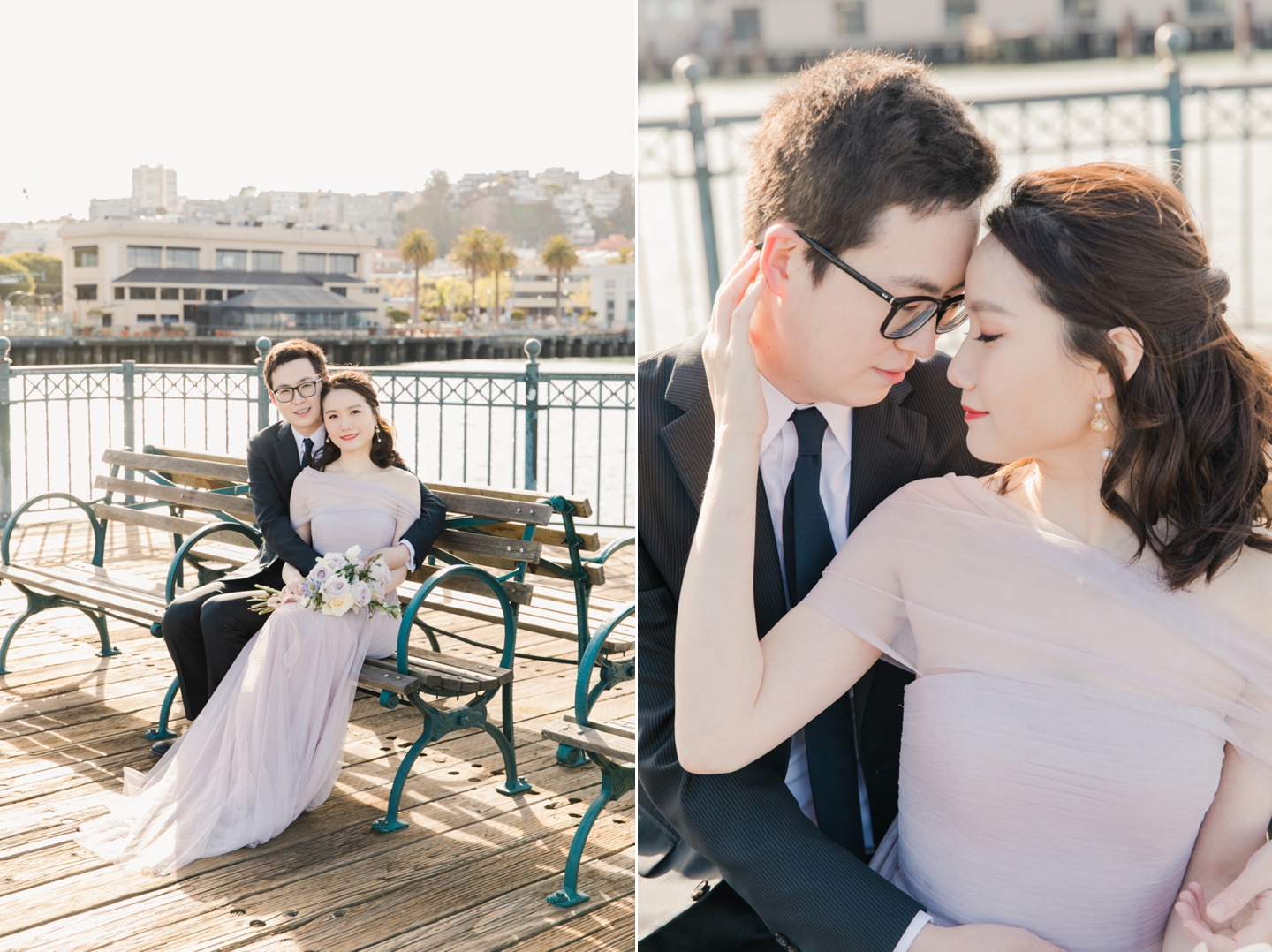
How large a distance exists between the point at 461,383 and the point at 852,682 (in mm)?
6301

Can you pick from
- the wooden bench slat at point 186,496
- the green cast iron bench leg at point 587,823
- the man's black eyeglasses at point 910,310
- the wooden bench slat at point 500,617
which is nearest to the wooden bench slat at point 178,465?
the wooden bench slat at point 186,496

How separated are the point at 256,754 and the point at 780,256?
2.52 m

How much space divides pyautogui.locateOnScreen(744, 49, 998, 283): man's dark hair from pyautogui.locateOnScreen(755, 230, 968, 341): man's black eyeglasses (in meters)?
0.03

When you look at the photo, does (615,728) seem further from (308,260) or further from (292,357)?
(308,260)

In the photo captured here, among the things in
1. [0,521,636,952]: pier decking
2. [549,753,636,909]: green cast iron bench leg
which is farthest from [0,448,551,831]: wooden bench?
[549,753,636,909]: green cast iron bench leg

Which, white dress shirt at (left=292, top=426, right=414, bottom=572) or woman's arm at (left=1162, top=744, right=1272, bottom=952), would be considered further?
white dress shirt at (left=292, top=426, right=414, bottom=572)

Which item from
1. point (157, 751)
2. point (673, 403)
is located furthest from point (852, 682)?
point (157, 751)

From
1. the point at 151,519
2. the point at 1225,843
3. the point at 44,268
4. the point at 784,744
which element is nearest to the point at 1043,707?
the point at 1225,843

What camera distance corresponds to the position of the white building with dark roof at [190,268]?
2042 cm

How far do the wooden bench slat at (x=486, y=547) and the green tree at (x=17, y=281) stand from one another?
2723cm

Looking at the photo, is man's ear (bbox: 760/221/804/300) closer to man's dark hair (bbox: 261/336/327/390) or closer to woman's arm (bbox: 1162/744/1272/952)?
woman's arm (bbox: 1162/744/1272/952)

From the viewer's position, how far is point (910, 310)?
122 centimetres

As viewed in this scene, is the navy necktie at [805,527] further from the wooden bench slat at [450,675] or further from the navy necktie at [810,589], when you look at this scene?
the wooden bench slat at [450,675]

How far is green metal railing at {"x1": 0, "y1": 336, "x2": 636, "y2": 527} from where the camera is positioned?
6.82 metres
